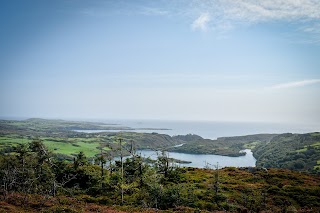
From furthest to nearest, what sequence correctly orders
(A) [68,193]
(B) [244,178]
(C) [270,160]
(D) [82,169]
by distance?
(C) [270,160], (B) [244,178], (D) [82,169], (A) [68,193]

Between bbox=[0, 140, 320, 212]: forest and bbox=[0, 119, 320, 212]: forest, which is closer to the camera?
bbox=[0, 119, 320, 212]: forest

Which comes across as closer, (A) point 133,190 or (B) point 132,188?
(B) point 132,188

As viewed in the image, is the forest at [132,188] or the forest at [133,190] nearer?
the forest at [132,188]

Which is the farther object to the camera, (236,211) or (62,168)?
(62,168)

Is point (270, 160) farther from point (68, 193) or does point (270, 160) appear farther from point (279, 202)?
point (68, 193)

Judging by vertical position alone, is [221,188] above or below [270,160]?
above

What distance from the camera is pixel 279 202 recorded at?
40.3m

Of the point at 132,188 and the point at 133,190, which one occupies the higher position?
the point at 132,188

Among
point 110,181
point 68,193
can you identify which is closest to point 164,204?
point 110,181

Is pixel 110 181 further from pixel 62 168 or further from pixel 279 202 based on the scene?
pixel 279 202

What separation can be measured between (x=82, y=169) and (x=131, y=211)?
2273cm

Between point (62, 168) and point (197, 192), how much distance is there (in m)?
26.6

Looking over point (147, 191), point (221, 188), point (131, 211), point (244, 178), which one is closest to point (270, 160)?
point (244, 178)

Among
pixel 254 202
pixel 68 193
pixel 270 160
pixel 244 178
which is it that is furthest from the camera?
pixel 270 160
